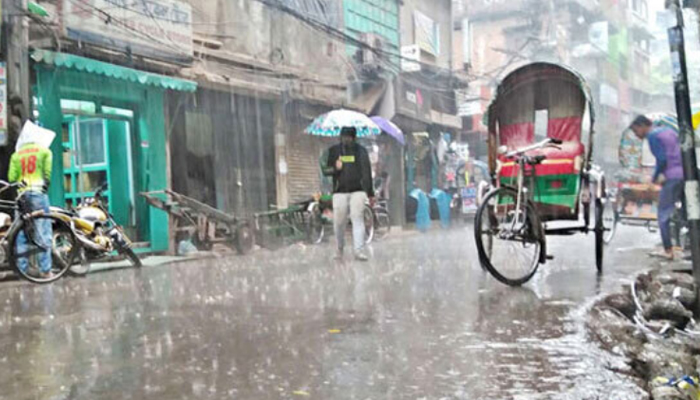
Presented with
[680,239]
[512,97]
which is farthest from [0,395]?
[680,239]

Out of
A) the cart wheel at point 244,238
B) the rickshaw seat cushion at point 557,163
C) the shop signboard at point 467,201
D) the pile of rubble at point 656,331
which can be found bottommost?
the pile of rubble at point 656,331

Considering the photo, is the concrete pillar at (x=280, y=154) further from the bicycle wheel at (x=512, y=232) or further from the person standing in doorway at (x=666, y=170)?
the bicycle wheel at (x=512, y=232)

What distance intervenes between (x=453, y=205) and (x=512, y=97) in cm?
1267

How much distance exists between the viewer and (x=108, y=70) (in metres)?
9.78

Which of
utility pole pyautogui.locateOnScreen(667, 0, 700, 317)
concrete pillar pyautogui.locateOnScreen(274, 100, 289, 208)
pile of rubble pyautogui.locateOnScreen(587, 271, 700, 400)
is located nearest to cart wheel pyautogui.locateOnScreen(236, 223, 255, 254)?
concrete pillar pyautogui.locateOnScreen(274, 100, 289, 208)

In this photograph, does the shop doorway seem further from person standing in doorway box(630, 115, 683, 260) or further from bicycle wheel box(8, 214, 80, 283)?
person standing in doorway box(630, 115, 683, 260)

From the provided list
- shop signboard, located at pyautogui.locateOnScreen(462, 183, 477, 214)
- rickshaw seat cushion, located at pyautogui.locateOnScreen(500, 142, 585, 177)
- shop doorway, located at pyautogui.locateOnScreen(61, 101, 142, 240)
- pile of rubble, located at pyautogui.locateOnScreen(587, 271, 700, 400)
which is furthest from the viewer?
shop signboard, located at pyautogui.locateOnScreen(462, 183, 477, 214)

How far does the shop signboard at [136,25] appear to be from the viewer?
9812mm

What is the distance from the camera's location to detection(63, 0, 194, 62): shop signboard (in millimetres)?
Result: 9812

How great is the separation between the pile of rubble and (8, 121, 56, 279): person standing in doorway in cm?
595

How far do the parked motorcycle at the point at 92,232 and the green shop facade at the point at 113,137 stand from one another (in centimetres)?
176

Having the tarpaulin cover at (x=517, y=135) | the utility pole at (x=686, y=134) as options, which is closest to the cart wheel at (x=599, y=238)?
the tarpaulin cover at (x=517, y=135)

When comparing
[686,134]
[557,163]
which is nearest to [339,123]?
[557,163]

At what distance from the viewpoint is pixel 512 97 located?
25.0 ft
